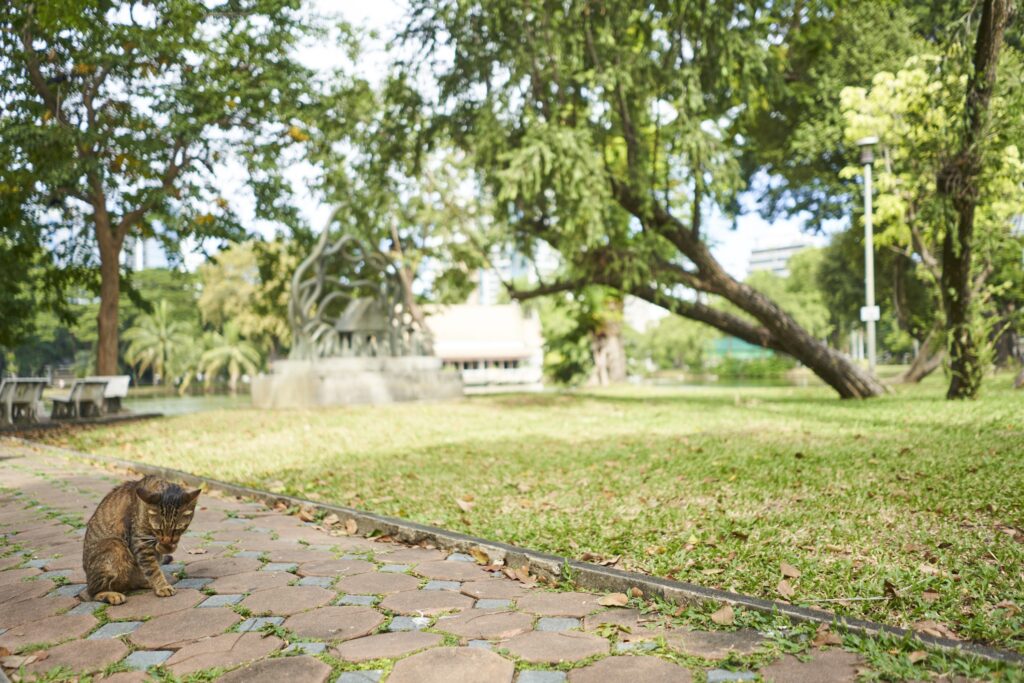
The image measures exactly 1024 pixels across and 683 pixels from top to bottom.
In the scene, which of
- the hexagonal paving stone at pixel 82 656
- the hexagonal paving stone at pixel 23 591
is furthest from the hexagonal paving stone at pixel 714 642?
the hexagonal paving stone at pixel 23 591

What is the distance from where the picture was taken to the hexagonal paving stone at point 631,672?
3.01m

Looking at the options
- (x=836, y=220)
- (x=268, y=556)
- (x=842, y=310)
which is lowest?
(x=268, y=556)

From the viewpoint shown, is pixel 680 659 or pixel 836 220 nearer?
pixel 680 659

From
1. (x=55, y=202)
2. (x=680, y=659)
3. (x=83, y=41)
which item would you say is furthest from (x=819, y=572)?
(x=55, y=202)

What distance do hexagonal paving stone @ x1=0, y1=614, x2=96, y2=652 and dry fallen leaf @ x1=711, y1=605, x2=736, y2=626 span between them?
292 centimetres

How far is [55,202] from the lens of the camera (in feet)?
52.7

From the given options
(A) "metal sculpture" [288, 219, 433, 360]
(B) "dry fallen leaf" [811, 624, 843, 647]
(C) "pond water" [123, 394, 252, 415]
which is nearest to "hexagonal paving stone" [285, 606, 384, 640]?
(B) "dry fallen leaf" [811, 624, 843, 647]

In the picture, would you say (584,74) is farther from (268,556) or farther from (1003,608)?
(1003,608)

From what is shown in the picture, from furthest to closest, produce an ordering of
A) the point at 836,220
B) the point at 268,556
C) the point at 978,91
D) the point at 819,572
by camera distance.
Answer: the point at 836,220
the point at 978,91
the point at 268,556
the point at 819,572

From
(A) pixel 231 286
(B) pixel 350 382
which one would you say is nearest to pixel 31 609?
(B) pixel 350 382

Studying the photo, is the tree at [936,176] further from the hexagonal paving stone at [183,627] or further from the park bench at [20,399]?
the park bench at [20,399]

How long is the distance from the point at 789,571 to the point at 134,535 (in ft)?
11.4

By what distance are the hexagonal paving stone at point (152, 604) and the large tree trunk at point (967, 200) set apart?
410 inches

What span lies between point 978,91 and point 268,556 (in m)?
10.4
